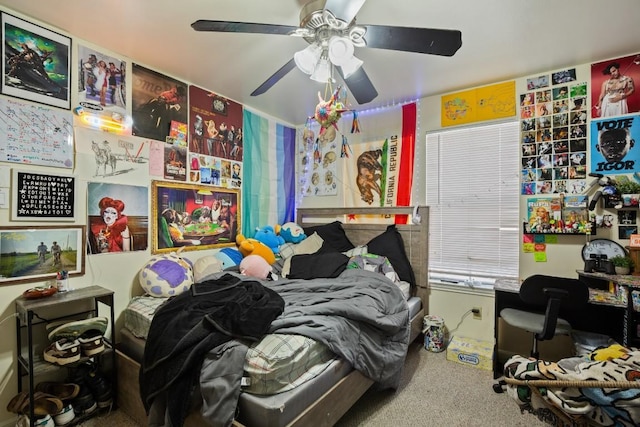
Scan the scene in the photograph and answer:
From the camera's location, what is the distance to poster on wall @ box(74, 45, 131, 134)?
7.14 ft

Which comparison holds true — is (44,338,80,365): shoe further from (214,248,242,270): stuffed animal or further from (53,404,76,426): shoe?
(214,248,242,270): stuffed animal

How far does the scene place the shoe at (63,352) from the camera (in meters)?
1.77

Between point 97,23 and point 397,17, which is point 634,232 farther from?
point 97,23

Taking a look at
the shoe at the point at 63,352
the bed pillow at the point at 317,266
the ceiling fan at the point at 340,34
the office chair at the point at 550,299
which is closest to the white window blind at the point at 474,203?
the office chair at the point at 550,299

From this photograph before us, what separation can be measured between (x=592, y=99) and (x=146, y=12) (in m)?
3.41

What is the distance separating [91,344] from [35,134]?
55.8 inches

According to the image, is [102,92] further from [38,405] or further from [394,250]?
[394,250]

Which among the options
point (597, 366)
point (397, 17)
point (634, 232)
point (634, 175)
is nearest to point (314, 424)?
point (597, 366)

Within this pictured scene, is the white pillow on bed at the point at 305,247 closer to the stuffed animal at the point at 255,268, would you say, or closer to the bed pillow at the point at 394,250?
the stuffed animal at the point at 255,268

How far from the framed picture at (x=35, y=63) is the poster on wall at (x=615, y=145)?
4.08m

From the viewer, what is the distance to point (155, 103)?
2.60m

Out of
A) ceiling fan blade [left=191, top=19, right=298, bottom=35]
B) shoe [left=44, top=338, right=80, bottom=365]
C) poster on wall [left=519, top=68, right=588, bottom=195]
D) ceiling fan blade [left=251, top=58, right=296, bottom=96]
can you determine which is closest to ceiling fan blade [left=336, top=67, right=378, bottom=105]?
ceiling fan blade [left=251, top=58, right=296, bottom=96]

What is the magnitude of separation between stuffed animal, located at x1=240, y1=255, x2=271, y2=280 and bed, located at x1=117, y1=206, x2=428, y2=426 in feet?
3.19

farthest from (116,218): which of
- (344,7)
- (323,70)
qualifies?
(344,7)
